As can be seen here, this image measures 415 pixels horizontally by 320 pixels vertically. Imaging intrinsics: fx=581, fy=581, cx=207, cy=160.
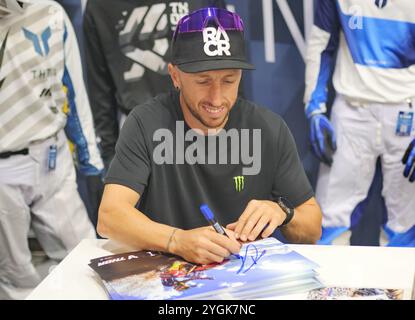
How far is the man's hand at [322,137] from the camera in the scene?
2393mm

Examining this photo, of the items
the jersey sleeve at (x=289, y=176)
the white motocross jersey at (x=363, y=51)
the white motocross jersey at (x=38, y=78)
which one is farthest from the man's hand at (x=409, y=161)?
the white motocross jersey at (x=38, y=78)

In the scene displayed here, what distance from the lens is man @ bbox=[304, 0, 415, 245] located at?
226 cm

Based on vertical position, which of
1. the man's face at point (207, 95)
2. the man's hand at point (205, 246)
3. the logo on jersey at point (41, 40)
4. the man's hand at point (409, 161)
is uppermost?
the logo on jersey at point (41, 40)

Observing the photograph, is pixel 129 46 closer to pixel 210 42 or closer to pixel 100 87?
pixel 100 87

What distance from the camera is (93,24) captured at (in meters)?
2.49

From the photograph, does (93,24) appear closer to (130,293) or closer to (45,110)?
(45,110)

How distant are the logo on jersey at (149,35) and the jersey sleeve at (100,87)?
12 cm

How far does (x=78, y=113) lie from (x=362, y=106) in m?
1.18

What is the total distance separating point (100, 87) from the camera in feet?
8.33

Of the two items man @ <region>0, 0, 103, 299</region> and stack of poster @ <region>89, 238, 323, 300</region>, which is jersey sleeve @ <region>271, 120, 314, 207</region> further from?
man @ <region>0, 0, 103, 299</region>

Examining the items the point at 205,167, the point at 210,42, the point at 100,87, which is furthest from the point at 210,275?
the point at 100,87

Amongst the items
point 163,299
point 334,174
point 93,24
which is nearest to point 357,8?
point 334,174

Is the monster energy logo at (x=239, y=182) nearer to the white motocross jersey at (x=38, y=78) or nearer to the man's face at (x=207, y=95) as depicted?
the man's face at (x=207, y=95)

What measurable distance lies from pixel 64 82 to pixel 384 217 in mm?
1477
